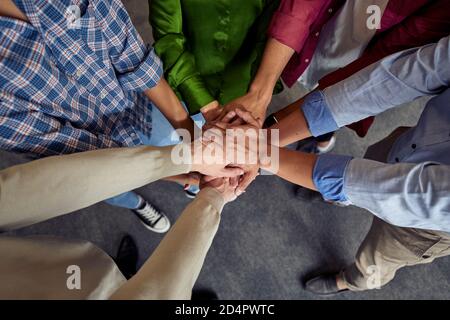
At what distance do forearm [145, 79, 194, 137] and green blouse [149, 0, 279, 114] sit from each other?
3cm

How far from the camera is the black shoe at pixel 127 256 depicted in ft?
4.78

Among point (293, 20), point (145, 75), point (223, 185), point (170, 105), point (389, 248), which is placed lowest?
point (389, 248)

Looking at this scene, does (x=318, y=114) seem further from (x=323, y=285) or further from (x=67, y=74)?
(x=323, y=285)

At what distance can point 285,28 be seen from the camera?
0.98 metres

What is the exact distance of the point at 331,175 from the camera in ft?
2.68

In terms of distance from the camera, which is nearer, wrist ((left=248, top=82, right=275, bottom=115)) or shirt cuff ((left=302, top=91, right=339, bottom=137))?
shirt cuff ((left=302, top=91, right=339, bottom=137))

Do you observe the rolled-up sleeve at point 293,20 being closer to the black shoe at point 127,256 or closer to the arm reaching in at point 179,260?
the arm reaching in at point 179,260

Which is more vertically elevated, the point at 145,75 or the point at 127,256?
the point at 145,75

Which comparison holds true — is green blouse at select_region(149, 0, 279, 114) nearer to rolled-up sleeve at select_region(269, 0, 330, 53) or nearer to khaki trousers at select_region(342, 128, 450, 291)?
rolled-up sleeve at select_region(269, 0, 330, 53)

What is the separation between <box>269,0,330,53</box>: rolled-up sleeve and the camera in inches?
37.5

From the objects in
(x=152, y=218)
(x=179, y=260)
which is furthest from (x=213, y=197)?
(x=152, y=218)

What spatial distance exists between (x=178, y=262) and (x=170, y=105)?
0.55 meters

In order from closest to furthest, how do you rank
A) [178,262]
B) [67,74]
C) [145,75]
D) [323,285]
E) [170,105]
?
[178,262] → [67,74] → [145,75] → [170,105] → [323,285]

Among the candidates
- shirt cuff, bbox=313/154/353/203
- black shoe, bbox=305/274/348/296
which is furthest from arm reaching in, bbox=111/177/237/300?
black shoe, bbox=305/274/348/296
